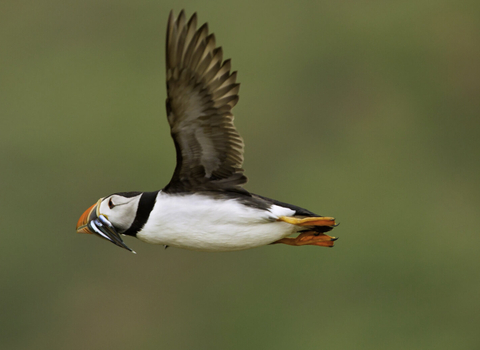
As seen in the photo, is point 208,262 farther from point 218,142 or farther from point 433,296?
point 218,142

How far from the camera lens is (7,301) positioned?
17.9 metres

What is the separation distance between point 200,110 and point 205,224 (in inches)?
27.3

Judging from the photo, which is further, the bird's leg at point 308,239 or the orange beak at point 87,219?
the bird's leg at point 308,239

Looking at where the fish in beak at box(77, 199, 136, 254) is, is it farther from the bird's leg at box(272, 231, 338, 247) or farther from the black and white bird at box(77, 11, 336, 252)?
the bird's leg at box(272, 231, 338, 247)

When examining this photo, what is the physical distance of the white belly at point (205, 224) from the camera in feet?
15.2

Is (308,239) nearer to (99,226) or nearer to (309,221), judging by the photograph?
(309,221)

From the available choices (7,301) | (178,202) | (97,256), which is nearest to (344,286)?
(97,256)

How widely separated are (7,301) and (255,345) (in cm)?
591

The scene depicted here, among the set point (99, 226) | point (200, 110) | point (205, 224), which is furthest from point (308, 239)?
point (99, 226)

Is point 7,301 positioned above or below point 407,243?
below

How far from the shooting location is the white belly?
4.64 m

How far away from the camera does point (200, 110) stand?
461cm

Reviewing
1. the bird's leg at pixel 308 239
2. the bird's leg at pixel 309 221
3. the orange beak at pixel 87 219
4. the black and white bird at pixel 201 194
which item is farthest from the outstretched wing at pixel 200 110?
the bird's leg at pixel 308 239

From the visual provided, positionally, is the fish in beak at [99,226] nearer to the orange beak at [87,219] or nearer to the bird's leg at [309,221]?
the orange beak at [87,219]
